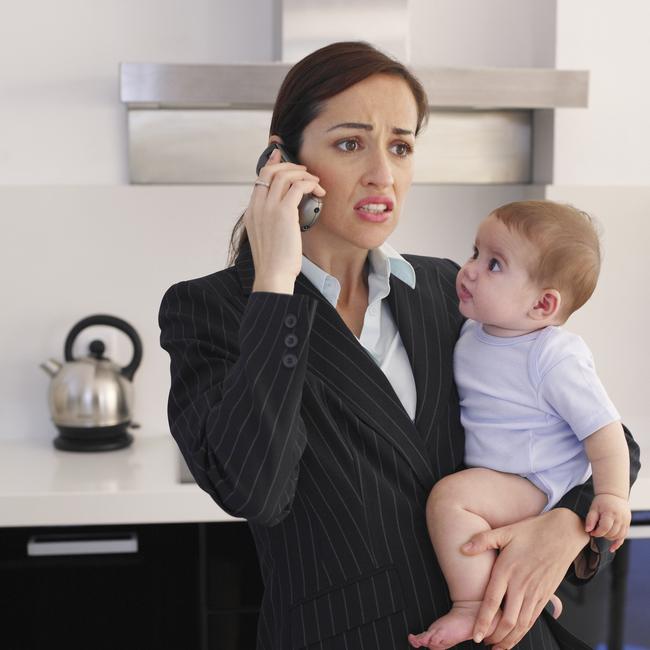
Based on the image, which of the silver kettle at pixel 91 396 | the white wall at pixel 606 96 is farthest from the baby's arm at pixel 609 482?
the silver kettle at pixel 91 396

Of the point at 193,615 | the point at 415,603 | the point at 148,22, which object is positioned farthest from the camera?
the point at 148,22

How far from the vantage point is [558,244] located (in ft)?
4.17

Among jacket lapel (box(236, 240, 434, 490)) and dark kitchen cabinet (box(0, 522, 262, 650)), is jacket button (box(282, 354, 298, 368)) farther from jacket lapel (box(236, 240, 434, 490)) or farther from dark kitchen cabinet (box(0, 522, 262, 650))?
dark kitchen cabinet (box(0, 522, 262, 650))

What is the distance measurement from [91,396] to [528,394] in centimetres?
172

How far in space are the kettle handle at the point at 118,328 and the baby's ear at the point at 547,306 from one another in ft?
5.73

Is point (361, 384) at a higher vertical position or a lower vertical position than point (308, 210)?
lower

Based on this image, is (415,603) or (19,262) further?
(19,262)

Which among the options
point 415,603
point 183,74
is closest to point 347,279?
point 415,603

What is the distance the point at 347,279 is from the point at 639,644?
177cm

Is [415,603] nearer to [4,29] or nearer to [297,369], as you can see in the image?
[297,369]

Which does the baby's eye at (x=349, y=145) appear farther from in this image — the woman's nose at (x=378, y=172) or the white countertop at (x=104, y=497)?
the white countertop at (x=104, y=497)

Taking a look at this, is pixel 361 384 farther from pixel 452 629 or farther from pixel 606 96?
pixel 606 96

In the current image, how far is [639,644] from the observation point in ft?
8.71

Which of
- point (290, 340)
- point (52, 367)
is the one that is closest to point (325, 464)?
point (290, 340)
